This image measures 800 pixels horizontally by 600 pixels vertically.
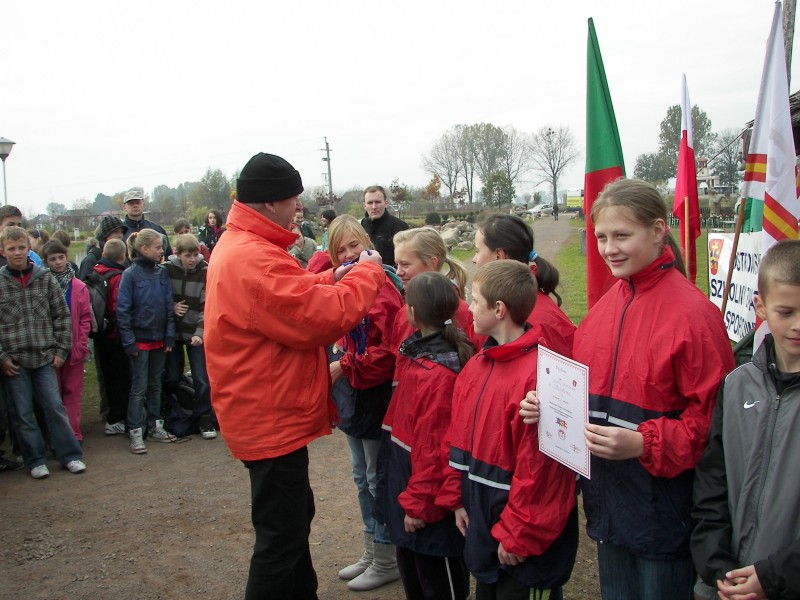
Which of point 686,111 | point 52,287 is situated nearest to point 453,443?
point 686,111

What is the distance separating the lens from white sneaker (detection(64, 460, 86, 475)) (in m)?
5.73

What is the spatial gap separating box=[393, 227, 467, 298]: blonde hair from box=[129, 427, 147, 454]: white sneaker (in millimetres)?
3913

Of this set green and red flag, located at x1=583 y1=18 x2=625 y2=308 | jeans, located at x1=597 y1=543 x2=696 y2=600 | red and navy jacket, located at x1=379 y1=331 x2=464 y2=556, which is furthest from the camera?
green and red flag, located at x1=583 y1=18 x2=625 y2=308

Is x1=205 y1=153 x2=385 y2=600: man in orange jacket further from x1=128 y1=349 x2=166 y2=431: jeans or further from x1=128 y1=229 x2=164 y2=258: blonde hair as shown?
x1=128 y1=349 x2=166 y2=431: jeans

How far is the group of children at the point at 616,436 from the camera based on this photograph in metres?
1.94

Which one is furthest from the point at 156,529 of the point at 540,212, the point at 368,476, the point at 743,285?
the point at 540,212

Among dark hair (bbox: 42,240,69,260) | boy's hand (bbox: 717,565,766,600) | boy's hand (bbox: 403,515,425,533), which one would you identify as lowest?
boy's hand (bbox: 403,515,425,533)

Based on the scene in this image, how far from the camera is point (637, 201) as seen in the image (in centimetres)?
229

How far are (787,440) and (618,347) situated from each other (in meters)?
0.59

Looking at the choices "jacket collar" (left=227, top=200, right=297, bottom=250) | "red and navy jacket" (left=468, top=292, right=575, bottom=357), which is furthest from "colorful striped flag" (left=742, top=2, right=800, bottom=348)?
"jacket collar" (left=227, top=200, right=297, bottom=250)

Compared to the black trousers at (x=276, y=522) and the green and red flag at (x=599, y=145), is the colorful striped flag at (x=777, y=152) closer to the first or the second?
the green and red flag at (x=599, y=145)

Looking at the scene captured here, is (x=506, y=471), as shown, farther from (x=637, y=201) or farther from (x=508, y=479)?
(x=637, y=201)

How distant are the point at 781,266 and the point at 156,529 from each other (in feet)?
14.0

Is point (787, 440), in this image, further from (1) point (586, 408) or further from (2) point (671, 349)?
(1) point (586, 408)
